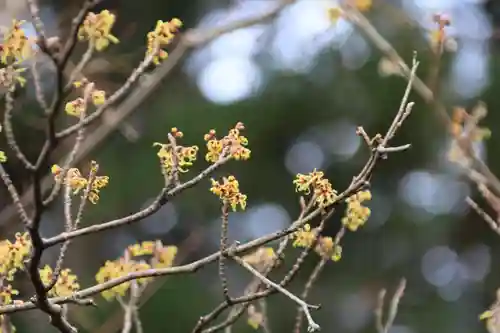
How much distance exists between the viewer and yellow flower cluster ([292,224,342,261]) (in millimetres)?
745

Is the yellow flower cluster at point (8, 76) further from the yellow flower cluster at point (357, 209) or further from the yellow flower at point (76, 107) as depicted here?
the yellow flower cluster at point (357, 209)

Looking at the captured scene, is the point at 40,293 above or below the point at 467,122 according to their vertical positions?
above

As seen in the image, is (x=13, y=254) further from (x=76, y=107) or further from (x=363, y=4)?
(x=363, y=4)

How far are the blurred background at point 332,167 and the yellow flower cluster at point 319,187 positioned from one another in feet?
7.74

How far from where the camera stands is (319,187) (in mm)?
684

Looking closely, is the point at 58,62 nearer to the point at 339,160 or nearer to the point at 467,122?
the point at 467,122

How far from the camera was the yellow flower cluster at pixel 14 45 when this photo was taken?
2.11 ft

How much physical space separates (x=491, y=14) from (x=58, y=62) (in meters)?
3.81

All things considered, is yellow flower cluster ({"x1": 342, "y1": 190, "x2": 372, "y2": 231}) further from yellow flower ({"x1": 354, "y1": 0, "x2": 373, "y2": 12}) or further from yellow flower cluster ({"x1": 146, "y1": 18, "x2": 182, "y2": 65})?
yellow flower ({"x1": 354, "y1": 0, "x2": 373, "y2": 12})

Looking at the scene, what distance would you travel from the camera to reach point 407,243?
146 inches

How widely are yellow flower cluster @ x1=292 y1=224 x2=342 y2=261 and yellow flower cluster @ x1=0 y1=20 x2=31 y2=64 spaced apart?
0.29m

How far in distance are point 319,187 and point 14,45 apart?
287mm

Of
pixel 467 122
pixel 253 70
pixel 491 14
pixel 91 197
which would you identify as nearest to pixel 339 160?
pixel 253 70

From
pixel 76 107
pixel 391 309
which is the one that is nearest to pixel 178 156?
pixel 76 107
